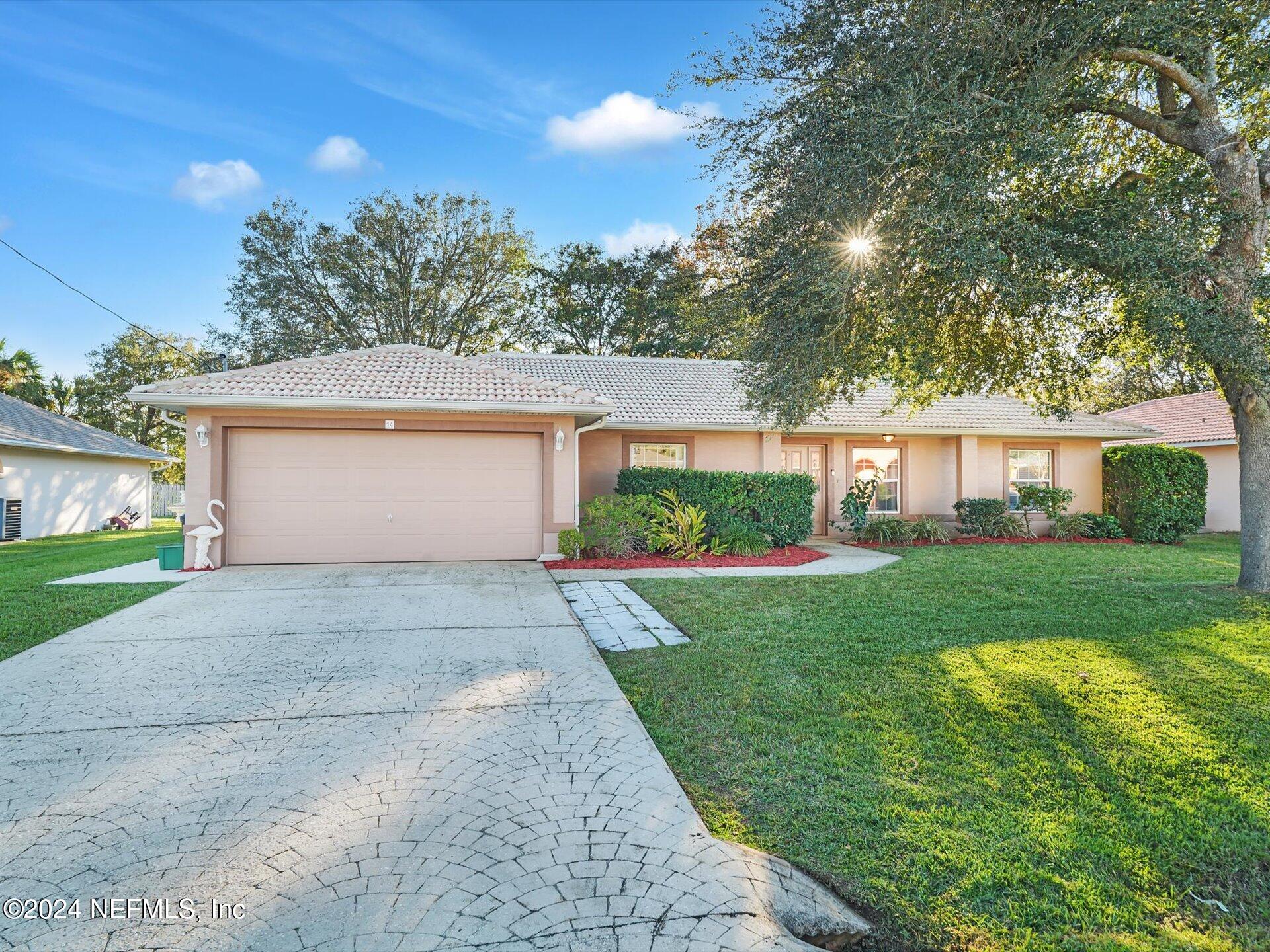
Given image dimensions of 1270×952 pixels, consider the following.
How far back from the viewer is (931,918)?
2.13 metres

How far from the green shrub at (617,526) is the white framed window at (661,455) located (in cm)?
243

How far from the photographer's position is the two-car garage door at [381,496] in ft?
33.1

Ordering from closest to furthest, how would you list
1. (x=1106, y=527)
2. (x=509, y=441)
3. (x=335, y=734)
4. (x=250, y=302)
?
(x=335, y=734)
(x=509, y=441)
(x=1106, y=527)
(x=250, y=302)

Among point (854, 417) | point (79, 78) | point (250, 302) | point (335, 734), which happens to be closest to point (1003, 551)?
point (854, 417)

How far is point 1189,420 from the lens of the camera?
18531 millimetres

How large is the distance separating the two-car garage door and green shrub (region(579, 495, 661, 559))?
0.88m

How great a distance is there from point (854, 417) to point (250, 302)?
73.7 ft

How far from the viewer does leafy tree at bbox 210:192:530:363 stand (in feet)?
78.5

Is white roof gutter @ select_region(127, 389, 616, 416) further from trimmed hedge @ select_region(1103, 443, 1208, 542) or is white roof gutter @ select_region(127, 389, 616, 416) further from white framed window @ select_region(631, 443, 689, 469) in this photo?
trimmed hedge @ select_region(1103, 443, 1208, 542)

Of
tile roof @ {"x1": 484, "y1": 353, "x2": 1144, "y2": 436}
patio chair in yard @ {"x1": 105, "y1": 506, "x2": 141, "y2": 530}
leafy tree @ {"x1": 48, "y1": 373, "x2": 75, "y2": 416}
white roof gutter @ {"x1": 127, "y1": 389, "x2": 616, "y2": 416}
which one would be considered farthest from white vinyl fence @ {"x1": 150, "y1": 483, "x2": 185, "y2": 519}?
white roof gutter @ {"x1": 127, "y1": 389, "x2": 616, "y2": 416}

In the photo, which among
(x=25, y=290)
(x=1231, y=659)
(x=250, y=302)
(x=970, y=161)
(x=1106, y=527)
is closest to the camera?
(x=1231, y=659)

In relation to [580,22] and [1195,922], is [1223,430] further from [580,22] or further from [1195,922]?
[1195,922]

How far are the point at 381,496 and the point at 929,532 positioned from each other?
1058cm

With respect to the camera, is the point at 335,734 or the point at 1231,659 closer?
the point at 335,734
